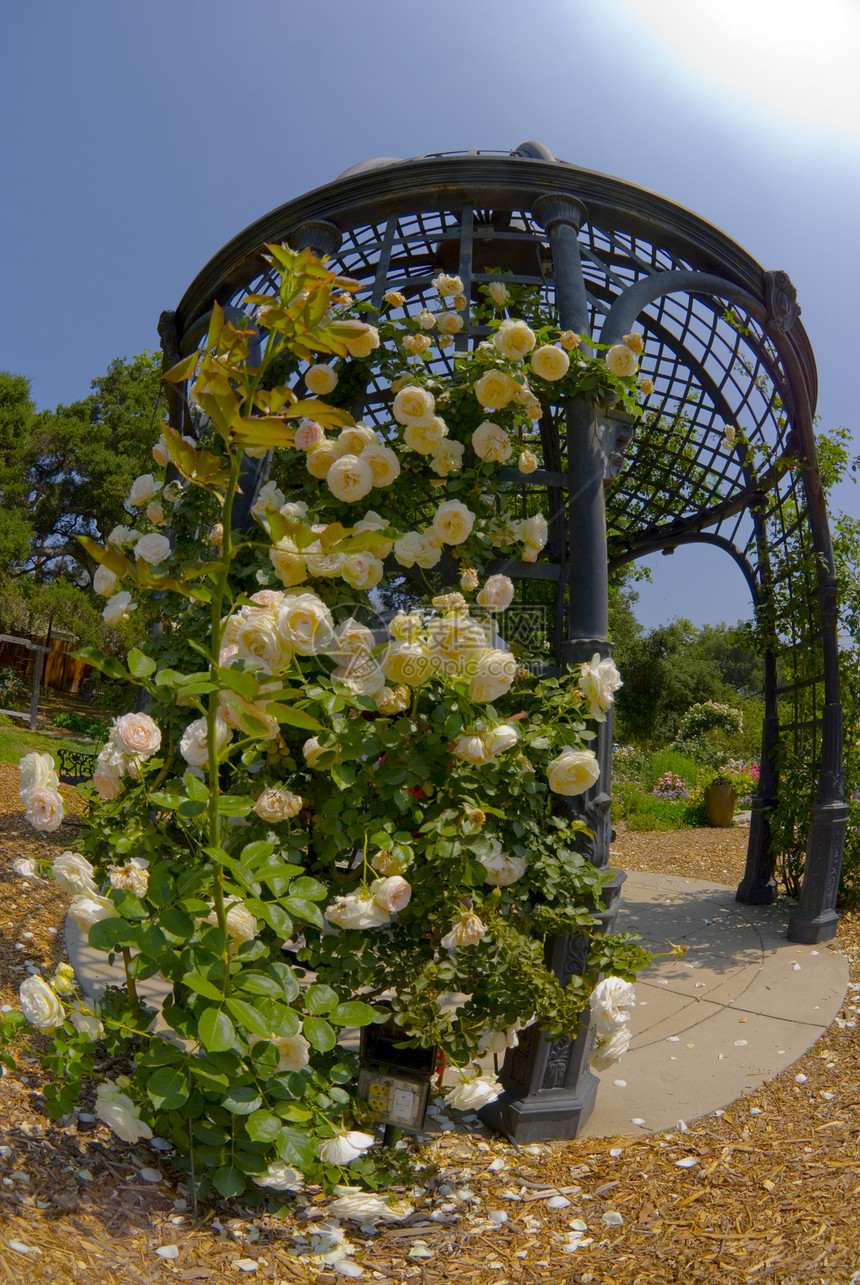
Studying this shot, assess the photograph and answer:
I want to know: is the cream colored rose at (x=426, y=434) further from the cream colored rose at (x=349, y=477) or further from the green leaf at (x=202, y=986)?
the green leaf at (x=202, y=986)

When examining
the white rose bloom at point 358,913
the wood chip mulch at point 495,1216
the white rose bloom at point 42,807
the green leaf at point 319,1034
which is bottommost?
the wood chip mulch at point 495,1216

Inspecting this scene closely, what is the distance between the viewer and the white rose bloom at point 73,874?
169 centimetres

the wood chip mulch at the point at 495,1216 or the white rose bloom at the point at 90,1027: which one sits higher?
the white rose bloom at the point at 90,1027

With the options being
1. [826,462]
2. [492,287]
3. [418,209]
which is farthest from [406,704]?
[826,462]

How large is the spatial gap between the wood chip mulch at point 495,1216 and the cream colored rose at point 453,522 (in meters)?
1.64

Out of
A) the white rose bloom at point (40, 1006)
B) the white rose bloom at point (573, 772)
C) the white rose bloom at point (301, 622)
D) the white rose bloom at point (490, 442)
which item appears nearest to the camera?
the white rose bloom at point (301, 622)

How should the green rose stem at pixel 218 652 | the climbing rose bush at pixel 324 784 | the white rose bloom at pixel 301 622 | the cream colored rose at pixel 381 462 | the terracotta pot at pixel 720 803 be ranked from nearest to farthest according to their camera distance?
the green rose stem at pixel 218 652 < the climbing rose bush at pixel 324 784 < the white rose bloom at pixel 301 622 < the cream colored rose at pixel 381 462 < the terracotta pot at pixel 720 803

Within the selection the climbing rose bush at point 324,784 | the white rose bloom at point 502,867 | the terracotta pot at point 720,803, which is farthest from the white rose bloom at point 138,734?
the terracotta pot at point 720,803

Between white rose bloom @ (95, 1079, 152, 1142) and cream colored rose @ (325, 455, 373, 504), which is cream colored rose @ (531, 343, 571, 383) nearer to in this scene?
cream colored rose @ (325, 455, 373, 504)

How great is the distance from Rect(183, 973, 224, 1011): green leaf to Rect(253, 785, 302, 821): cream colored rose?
398mm

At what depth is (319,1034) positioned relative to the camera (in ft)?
4.72

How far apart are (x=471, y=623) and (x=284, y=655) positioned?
476mm

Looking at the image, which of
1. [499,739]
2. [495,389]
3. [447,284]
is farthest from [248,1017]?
[447,284]

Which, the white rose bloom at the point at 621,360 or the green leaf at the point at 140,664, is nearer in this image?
the green leaf at the point at 140,664
